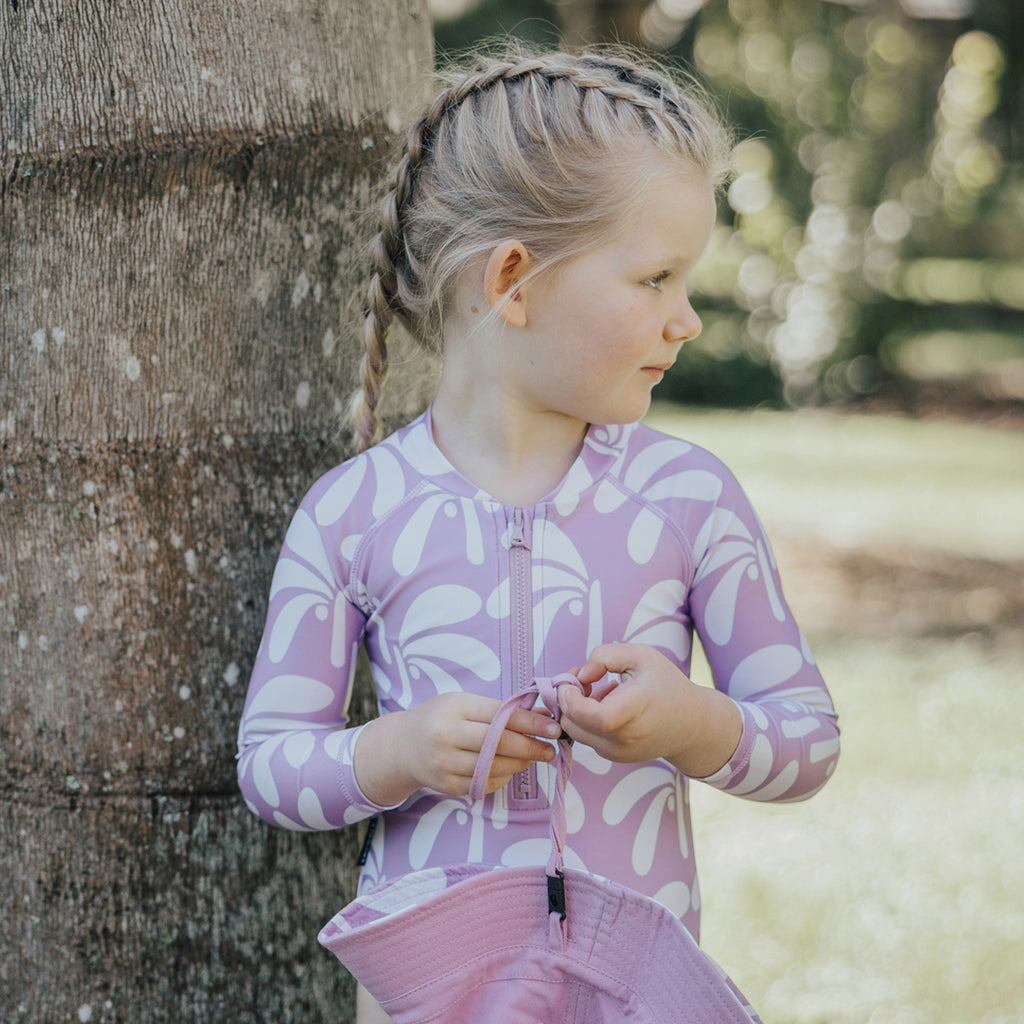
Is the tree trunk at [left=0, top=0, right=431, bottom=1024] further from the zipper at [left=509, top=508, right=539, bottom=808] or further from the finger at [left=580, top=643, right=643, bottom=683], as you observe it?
the finger at [left=580, top=643, right=643, bottom=683]

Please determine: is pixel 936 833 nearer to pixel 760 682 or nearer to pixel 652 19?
pixel 760 682

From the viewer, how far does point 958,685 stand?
16.7 ft

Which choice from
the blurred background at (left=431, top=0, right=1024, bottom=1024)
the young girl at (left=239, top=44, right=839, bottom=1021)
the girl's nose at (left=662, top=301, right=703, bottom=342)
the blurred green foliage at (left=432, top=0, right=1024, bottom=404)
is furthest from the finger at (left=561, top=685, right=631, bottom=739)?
the blurred green foliage at (left=432, top=0, right=1024, bottom=404)

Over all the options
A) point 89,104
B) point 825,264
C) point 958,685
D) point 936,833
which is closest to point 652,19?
point 825,264

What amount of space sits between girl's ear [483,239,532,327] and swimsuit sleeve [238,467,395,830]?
33cm

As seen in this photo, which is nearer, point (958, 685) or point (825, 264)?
point (958, 685)

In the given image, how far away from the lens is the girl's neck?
1734mm

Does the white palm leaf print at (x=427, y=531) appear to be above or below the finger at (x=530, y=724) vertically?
above

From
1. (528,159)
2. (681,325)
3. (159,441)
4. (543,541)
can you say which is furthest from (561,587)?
(159,441)

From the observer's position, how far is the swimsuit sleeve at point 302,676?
1664mm

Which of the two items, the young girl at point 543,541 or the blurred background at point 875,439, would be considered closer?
the young girl at point 543,541

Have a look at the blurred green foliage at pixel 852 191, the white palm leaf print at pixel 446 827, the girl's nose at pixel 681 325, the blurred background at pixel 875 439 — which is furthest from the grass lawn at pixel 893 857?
the blurred green foliage at pixel 852 191

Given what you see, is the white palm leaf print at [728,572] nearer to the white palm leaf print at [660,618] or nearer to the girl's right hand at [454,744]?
the white palm leaf print at [660,618]

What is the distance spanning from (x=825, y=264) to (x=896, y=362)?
1.60m
